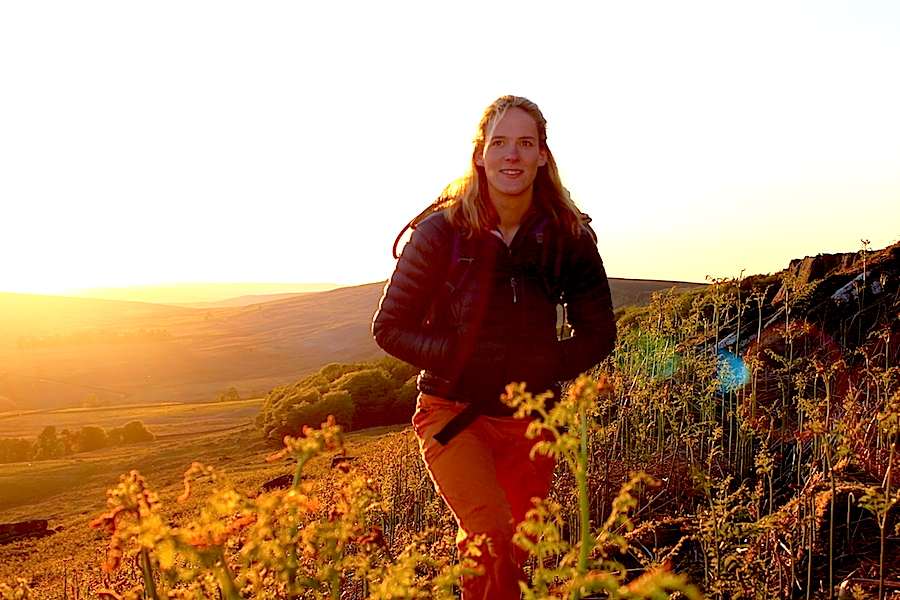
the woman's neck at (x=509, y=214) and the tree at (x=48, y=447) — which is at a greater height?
the woman's neck at (x=509, y=214)

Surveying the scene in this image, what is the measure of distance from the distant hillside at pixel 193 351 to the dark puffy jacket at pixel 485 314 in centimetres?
4318

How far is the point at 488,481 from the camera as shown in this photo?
3.11m

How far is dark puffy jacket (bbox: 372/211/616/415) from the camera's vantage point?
3.33 m

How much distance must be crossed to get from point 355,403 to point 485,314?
21719mm

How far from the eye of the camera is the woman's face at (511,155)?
11.8 feet

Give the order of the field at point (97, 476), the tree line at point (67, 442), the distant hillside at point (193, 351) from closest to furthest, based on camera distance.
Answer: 1. the field at point (97, 476)
2. the tree line at point (67, 442)
3. the distant hillside at point (193, 351)

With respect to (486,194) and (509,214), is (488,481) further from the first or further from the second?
(486,194)

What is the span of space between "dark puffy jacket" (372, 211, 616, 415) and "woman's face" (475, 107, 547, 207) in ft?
0.61

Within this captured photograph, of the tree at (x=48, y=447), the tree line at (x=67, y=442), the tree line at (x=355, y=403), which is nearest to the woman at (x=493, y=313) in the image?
the tree line at (x=355, y=403)

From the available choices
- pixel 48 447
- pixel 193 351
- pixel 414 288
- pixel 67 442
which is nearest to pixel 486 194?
pixel 414 288

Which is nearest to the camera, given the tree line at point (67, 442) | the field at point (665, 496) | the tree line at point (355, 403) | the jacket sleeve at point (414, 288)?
the field at point (665, 496)

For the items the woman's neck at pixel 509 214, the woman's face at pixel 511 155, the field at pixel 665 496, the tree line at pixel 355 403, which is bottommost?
the tree line at pixel 355 403

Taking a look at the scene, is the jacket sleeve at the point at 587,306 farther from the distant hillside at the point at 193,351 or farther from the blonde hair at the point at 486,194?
the distant hillside at the point at 193,351

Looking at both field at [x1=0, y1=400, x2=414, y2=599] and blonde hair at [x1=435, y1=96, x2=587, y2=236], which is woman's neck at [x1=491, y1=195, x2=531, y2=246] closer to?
blonde hair at [x1=435, y1=96, x2=587, y2=236]
